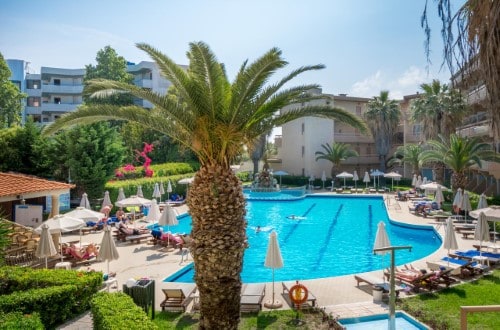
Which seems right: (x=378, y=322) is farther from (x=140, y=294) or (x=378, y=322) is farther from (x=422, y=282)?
(x=140, y=294)

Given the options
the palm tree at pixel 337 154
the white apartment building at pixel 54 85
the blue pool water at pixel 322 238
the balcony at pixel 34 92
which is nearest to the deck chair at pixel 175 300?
the blue pool water at pixel 322 238

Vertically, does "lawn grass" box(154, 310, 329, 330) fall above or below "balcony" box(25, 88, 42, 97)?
below

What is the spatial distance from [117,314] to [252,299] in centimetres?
412

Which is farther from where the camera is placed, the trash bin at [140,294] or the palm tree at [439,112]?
the palm tree at [439,112]

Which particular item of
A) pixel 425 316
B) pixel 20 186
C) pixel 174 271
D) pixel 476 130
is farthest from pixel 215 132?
pixel 476 130

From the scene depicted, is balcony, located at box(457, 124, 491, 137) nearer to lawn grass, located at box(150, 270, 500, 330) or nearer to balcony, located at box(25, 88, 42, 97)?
lawn grass, located at box(150, 270, 500, 330)

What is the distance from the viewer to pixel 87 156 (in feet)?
89.9

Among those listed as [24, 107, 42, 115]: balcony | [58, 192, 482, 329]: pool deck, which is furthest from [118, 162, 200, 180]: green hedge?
[24, 107, 42, 115]: balcony

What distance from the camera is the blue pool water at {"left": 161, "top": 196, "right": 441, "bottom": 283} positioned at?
17359 millimetres

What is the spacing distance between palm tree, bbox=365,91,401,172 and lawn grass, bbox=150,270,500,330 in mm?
38016

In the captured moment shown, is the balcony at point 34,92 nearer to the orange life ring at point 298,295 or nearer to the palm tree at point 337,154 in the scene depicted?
the palm tree at point 337,154

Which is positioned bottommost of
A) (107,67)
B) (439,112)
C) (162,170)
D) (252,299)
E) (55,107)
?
(252,299)

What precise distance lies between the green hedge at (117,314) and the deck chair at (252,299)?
323cm

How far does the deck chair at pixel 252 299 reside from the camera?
11195 millimetres
